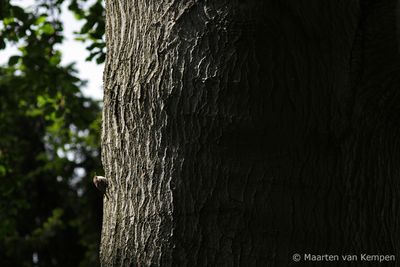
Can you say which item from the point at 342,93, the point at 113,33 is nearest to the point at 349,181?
the point at 342,93

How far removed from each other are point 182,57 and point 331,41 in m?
0.52

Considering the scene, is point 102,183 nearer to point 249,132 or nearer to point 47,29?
point 249,132

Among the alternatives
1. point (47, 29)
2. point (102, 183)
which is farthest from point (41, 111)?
point (102, 183)

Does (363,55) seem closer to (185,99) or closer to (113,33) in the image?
(185,99)

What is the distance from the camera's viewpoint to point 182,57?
6.80 feet

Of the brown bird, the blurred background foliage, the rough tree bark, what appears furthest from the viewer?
the blurred background foliage

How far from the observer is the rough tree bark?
1.98 m

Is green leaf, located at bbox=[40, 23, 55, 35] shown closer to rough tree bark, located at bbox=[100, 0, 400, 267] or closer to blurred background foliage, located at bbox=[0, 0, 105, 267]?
blurred background foliage, located at bbox=[0, 0, 105, 267]

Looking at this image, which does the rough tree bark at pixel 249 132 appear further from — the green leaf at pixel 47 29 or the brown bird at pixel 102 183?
the green leaf at pixel 47 29

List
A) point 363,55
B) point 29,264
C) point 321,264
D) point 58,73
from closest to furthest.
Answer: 1. point 321,264
2. point 363,55
3. point 58,73
4. point 29,264

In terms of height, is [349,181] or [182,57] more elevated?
[182,57]

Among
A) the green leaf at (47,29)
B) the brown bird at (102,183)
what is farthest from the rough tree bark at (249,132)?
the green leaf at (47,29)

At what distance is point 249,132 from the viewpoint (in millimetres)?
1995

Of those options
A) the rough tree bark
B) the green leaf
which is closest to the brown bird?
the rough tree bark
